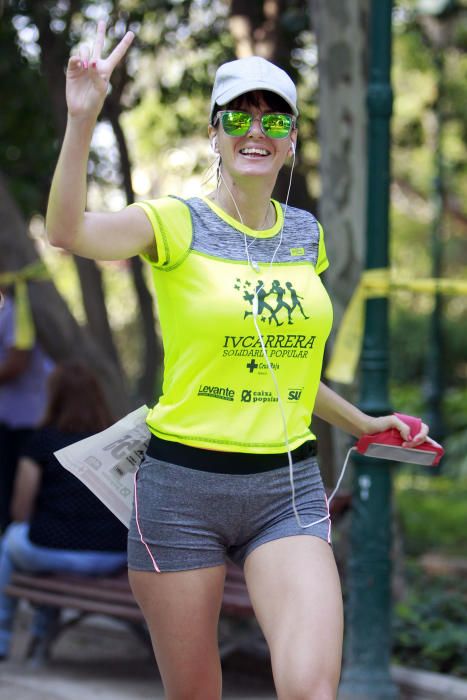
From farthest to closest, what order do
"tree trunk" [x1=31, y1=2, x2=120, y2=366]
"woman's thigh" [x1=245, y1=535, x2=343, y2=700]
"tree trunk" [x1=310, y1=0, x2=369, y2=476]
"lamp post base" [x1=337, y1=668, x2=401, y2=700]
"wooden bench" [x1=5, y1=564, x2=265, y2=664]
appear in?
"tree trunk" [x1=31, y1=2, x2=120, y2=366], "tree trunk" [x1=310, y1=0, x2=369, y2=476], "wooden bench" [x1=5, y1=564, x2=265, y2=664], "lamp post base" [x1=337, y1=668, x2=401, y2=700], "woman's thigh" [x1=245, y1=535, x2=343, y2=700]

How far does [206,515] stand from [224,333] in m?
0.47

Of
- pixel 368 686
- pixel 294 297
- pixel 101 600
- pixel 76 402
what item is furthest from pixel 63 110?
pixel 294 297

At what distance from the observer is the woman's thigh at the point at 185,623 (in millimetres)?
3135

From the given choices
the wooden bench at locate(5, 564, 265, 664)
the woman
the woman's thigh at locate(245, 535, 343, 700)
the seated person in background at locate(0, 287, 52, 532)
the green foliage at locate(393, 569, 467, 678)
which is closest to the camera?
the woman's thigh at locate(245, 535, 343, 700)

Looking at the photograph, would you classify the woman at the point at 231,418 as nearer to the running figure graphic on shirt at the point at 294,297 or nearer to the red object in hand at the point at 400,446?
the running figure graphic on shirt at the point at 294,297

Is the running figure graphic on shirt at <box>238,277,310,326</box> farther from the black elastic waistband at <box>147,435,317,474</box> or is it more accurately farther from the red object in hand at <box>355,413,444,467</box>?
the red object in hand at <box>355,413,444,467</box>

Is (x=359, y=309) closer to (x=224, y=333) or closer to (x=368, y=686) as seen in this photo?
(x=368, y=686)

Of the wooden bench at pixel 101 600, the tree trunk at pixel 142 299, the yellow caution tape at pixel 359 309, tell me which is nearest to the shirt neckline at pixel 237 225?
the yellow caution tape at pixel 359 309

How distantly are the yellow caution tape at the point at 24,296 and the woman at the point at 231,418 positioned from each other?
470cm

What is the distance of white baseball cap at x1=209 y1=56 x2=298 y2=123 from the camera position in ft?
10.6

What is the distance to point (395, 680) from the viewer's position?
5.97 metres

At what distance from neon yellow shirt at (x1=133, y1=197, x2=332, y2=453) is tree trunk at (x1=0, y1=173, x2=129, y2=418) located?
15.8 ft

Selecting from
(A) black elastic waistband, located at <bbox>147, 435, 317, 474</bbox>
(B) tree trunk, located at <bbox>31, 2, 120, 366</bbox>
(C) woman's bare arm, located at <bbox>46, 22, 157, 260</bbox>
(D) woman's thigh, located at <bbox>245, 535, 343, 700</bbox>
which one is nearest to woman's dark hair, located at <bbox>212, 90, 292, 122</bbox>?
(C) woman's bare arm, located at <bbox>46, 22, 157, 260</bbox>

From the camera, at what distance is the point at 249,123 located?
3262 mm
